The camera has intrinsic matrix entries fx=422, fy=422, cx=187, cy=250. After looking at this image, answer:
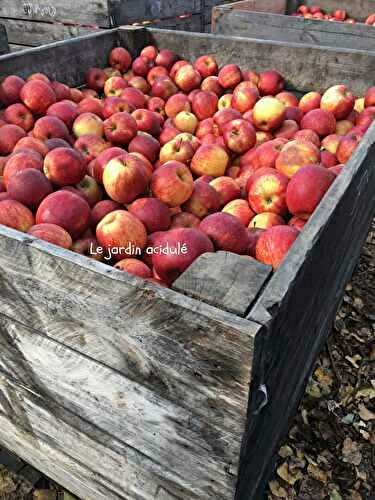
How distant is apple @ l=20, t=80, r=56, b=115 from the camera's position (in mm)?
2736

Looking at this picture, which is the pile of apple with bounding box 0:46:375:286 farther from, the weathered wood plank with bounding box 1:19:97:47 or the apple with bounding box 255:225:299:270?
the weathered wood plank with bounding box 1:19:97:47

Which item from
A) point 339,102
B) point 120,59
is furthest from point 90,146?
point 339,102

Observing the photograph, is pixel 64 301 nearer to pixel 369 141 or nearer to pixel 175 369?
pixel 175 369

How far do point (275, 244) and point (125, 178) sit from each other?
77cm

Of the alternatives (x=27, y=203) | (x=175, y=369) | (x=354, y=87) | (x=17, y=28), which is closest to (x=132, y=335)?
(x=175, y=369)

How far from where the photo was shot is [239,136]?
2.64 metres

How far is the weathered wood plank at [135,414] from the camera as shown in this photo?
1.05 metres

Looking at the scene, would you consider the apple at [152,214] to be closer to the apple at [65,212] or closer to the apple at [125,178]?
the apple at [125,178]

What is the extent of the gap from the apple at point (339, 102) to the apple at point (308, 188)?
1175mm

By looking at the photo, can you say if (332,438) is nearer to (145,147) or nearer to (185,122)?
(145,147)

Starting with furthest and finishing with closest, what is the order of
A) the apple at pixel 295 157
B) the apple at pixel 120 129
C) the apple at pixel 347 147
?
the apple at pixel 120 129, the apple at pixel 347 147, the apple at pixel 295 157

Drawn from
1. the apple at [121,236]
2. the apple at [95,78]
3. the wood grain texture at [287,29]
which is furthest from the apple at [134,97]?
the wood grain texture at [287,29]

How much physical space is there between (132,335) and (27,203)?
1.06 m

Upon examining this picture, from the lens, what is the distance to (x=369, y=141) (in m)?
1.79
